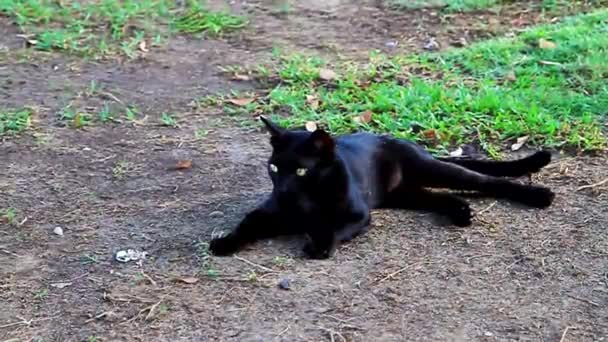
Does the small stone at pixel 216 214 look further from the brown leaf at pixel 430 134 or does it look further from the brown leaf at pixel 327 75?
the brown leaf at pixel 327 75

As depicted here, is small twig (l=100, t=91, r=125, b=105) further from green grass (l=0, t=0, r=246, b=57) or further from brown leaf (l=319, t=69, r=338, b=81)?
brown leaf (l=319, t=69, r=338, b=81)

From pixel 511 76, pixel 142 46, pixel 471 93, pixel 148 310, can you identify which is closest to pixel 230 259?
pixel 148 310

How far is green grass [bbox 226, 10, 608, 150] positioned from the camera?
209 inches

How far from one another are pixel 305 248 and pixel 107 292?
80cm

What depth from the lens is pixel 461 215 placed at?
4.38m

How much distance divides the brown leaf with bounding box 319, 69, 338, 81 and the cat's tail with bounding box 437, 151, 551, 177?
1605 millimetres

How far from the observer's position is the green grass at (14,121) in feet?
18.5

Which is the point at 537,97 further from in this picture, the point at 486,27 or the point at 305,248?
the point at 305,248

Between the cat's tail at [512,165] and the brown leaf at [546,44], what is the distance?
1.92 metres

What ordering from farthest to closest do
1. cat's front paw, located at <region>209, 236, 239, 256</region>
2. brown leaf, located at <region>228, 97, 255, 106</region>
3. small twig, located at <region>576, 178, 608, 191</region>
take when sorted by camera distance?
brown leaf, located at <region>228, 97, 255, 106</region> < small twig, located at <region>576, 178, 608, 191</region> < cat's front paw, located at <region>209, 236, 239, 256</region>

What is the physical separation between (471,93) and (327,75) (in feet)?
2.99

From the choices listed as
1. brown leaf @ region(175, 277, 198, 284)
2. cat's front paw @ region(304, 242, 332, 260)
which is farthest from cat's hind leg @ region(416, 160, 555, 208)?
brown leaf @ region(175, 277, 198, 284)

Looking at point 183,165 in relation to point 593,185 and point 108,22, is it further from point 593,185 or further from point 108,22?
point 108,22

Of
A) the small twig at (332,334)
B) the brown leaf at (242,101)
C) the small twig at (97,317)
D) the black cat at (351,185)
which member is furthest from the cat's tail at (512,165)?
the small twig at (97,317)
